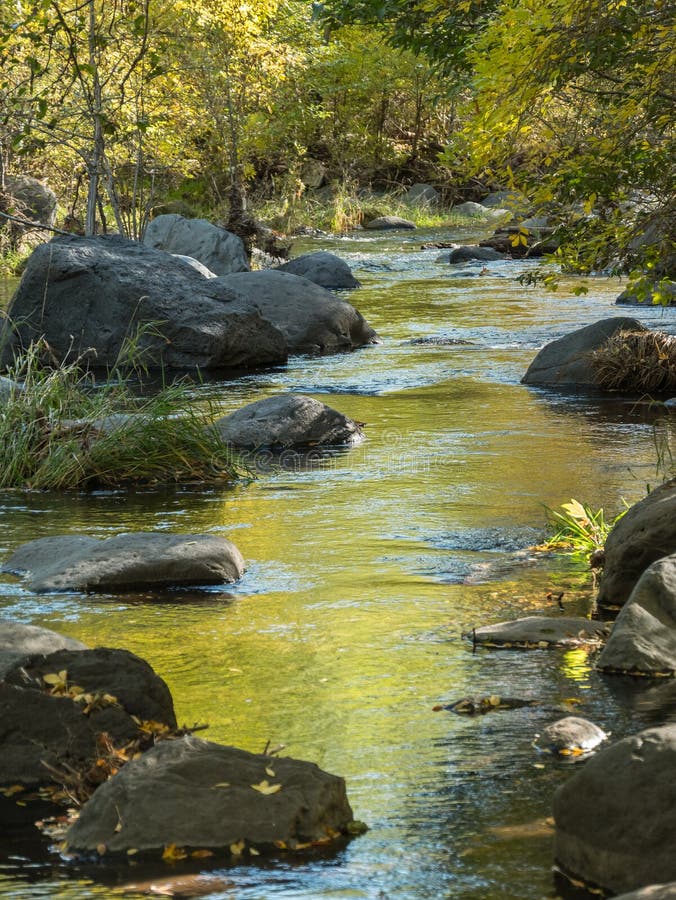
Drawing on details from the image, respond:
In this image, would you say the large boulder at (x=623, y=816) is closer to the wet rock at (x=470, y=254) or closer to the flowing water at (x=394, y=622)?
the flowing water at (x=394, y=622)

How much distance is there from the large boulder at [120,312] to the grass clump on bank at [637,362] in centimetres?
391

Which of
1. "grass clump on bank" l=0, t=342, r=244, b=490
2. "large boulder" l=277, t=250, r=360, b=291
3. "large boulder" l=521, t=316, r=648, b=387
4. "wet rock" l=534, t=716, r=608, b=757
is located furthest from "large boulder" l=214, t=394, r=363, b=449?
"large boulder" l=277, t=250, r=360, b=291

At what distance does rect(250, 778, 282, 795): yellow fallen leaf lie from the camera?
3.92m

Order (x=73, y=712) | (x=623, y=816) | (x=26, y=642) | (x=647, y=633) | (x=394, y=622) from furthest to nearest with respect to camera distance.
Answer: (x=394, y=622)
(x=647, y=633)
(x=26, y=642)
(x=73, y=712)
(x=623, y=816)

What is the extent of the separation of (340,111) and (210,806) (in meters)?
40.6

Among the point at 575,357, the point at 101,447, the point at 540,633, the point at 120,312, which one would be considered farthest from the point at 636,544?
the point at 120,312

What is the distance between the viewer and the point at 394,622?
20.5 ft

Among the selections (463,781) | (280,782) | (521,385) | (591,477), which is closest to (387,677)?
(463,781)

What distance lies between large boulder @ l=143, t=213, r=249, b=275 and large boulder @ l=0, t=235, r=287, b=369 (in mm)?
7724

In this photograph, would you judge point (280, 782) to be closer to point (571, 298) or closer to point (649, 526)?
point (649, 526)

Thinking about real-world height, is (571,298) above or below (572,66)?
below

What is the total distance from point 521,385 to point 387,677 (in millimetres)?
8634

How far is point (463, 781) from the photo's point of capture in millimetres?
4391

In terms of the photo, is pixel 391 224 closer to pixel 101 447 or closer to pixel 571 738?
pixel 101 447
